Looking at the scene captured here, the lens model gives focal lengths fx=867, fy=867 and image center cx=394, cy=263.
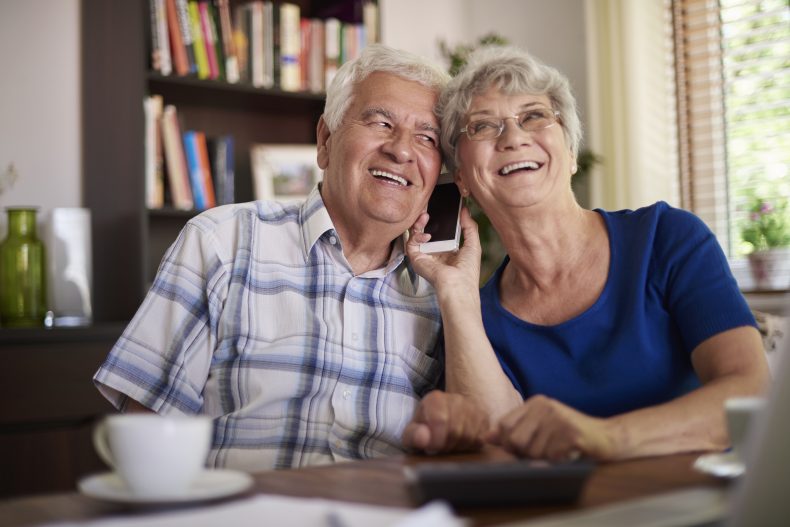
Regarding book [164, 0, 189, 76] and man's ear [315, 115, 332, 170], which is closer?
man's ear [315, 115, 332, 170]

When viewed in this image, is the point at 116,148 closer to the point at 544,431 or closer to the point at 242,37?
the point at 242,37

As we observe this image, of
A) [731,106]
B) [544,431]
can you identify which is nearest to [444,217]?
[544,431]

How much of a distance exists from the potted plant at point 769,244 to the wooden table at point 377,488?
2409mm

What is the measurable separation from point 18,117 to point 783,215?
279cm

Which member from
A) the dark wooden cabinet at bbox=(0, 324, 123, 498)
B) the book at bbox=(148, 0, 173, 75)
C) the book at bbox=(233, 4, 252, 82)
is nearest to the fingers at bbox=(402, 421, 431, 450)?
the dark wooden cabinet at bbox=(0, 324, 123, 498)

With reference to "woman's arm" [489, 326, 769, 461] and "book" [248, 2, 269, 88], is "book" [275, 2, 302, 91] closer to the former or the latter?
"book" [248, 2, 269, 88]

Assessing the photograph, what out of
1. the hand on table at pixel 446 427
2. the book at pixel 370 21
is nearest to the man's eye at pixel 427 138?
the hand on table at pixel 446 427

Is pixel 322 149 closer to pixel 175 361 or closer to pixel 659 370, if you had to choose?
pixel 175 361

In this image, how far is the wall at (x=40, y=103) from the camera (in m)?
2.96

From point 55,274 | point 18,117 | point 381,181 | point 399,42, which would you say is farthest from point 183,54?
point 381,181

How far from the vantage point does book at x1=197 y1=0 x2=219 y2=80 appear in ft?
10.3

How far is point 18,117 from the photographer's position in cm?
297

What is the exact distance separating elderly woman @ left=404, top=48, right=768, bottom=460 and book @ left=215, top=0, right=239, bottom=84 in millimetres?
1611

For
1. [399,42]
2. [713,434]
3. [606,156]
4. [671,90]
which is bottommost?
[713,434]
